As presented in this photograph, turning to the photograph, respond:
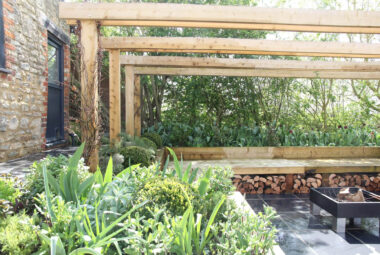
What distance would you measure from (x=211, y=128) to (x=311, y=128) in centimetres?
290

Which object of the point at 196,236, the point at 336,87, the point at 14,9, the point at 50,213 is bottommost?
the point at 196,236

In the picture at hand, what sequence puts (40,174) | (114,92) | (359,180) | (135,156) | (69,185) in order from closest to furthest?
1. (69,185)
2. (40,174)
3. (135,156)
4. (114,92)
5. (359,180)

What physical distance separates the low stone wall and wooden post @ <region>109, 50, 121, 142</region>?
7.44 ft

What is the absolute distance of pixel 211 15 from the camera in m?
3.18

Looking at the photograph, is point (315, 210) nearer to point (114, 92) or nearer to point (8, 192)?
point (114, 92)

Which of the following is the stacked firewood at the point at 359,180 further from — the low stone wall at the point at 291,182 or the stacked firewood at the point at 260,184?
the stacked firewood at the point at 260,184

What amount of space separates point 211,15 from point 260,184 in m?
3.42

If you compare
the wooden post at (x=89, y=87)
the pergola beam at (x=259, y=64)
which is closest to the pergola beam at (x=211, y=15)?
the wooden post at (x=89, y=87)

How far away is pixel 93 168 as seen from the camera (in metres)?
3.34

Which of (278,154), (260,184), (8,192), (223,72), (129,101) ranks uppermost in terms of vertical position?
(223,72)

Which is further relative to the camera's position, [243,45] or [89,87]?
[243,45]

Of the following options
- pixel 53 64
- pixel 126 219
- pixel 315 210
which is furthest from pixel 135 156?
pixel 53 64

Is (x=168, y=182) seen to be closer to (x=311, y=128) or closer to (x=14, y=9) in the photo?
(x=14, y=9)

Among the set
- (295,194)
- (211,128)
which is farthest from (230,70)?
(295,194)
